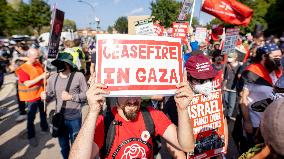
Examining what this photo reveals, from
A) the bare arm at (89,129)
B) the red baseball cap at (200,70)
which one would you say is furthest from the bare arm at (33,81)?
the bare arm at (89,129)

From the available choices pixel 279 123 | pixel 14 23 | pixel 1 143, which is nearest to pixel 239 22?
pixel 1 143

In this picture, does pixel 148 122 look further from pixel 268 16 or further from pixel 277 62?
pixel 268 16

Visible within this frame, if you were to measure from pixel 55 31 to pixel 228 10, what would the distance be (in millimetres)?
5123

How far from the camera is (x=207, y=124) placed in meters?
3.47

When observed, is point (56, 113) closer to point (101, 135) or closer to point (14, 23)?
point (101, 135)

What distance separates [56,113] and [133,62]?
2.93 meters

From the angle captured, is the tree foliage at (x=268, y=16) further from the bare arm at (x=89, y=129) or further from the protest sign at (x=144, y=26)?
the bare arm at (x=89, y=129)

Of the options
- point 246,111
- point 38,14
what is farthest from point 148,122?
point 38,14

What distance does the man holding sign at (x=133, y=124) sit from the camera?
2289mm

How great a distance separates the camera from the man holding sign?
7.51 feet

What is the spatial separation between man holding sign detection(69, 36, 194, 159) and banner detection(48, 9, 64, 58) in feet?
9.65

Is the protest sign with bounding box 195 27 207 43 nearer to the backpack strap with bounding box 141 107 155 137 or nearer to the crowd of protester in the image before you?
the crowd of protester

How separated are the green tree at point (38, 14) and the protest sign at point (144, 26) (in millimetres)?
71126

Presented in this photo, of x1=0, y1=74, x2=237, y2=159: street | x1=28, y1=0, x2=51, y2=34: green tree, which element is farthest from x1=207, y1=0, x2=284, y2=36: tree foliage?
x1=0, y1=74, x2=237, y2=159: street
